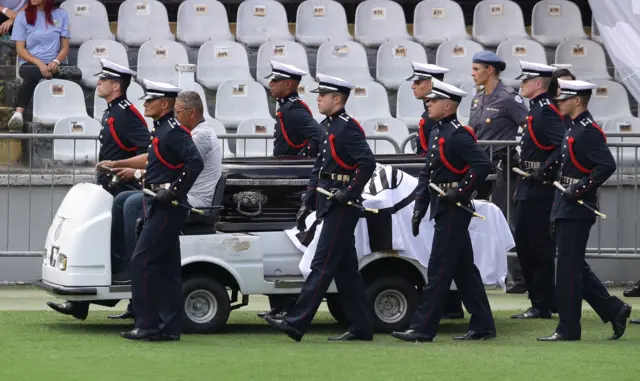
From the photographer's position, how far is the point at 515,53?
16.4 metres

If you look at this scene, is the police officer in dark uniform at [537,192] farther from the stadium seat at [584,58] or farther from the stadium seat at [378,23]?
the stadium seat at [378,23]

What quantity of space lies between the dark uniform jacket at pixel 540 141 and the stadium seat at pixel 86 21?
22.5 ft

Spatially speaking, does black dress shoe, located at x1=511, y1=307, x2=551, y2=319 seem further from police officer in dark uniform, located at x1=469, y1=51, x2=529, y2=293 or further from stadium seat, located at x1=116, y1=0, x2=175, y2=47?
stadium seat, located at x1=116, y1=0, x2=175, y2=47

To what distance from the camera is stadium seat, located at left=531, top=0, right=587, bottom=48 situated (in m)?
17.2

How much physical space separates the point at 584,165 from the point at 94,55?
762 cm

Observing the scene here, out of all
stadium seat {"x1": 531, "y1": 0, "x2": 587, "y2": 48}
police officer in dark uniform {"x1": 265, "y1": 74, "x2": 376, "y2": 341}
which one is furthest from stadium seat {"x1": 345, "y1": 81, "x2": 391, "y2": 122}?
police officer in dark uniform {"x1": 265, "y1": 74, "x2": 376, "y2": 341}

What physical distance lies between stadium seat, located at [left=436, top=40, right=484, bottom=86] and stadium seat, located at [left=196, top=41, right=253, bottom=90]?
2250 mm

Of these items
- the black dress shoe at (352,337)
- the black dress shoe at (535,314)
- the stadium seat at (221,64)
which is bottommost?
the black dress shoe at (535,314)

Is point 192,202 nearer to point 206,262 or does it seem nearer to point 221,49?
point 206,262

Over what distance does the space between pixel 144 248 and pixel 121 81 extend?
154 cm

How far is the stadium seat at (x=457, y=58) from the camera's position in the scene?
52.9ft

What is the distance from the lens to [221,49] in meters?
16.0

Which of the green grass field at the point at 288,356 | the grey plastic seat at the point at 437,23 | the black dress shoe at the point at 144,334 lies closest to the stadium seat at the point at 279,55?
the grey plastic seat at the point at 437,23

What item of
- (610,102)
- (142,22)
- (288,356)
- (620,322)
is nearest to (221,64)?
(142,22)
